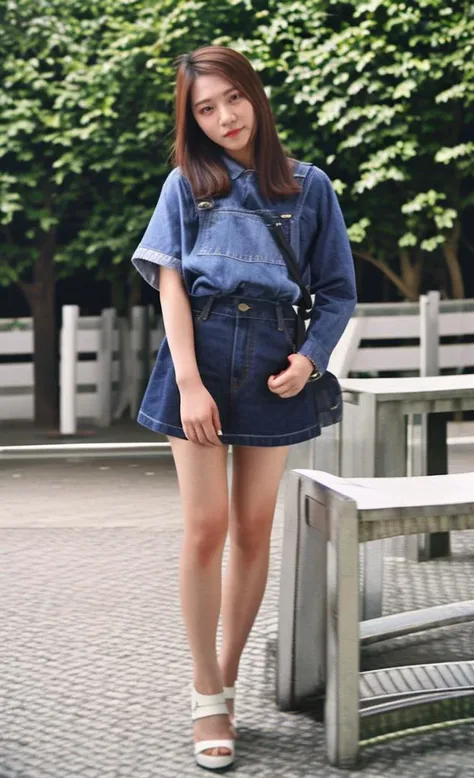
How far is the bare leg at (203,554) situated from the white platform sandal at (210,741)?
1cm

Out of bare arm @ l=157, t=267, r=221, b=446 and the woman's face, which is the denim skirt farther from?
the woman's face

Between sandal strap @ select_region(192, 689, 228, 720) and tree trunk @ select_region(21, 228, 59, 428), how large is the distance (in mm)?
10590

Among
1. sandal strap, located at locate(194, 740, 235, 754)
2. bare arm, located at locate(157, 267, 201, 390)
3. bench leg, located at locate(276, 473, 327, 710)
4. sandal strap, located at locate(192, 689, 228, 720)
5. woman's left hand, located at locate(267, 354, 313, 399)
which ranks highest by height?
bare arm, located at locate(157, 267, 201, 390)

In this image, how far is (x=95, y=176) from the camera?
46.0 ft

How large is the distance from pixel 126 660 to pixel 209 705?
3.43 ft

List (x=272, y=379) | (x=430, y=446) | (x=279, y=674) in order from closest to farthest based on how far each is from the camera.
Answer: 1. (x=272, y=379)
2. (x=279, y=674)
3. (x=430, y=446)

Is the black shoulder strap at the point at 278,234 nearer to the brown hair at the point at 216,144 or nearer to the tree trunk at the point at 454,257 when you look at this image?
the brown hair at the point at 216,144

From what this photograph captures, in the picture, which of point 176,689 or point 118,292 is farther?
point 118,292

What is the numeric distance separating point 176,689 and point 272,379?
1249mm

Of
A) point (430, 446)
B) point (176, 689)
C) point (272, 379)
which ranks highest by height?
point (272, 379)

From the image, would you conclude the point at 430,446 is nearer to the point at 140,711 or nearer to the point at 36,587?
the point at 36,587

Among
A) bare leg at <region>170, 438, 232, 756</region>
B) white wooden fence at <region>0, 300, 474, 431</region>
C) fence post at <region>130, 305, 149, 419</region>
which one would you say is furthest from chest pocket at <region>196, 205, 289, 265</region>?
fence post at <region>130, 305, 149, 419</region>

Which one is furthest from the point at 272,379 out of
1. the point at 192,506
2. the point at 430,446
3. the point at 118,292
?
the point at 118,292

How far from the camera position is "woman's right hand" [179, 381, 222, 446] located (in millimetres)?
3365
